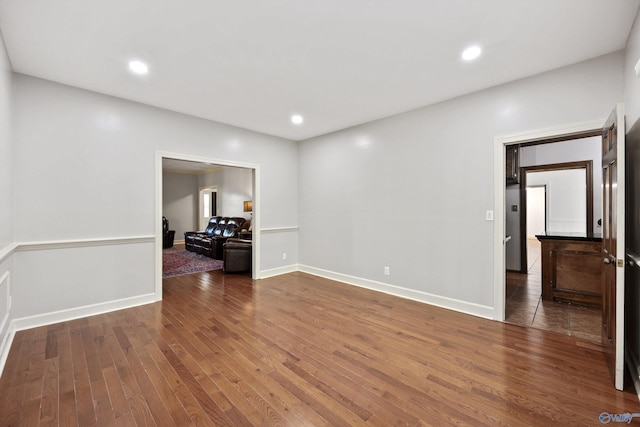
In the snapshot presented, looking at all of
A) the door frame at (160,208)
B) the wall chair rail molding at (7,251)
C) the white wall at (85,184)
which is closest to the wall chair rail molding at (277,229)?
the door frame at (160,208)

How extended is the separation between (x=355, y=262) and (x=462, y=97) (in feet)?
9.28

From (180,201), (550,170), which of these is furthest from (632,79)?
(180,201)

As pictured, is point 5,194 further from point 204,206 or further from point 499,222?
point 204,206

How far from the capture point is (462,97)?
3363mm

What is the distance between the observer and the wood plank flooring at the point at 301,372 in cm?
170

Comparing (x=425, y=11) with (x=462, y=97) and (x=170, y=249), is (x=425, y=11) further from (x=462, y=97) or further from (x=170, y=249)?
(x=170, y=249)

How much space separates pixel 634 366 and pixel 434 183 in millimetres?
2366

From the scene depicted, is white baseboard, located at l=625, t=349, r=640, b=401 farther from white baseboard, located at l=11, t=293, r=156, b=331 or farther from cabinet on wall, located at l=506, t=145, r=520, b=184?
white baseboard, located at l=11, t=293, r=156, b=331

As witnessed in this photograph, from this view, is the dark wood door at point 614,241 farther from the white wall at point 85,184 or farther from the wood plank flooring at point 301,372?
the white wall at point 85,184

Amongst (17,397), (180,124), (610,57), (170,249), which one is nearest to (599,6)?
(610,57)

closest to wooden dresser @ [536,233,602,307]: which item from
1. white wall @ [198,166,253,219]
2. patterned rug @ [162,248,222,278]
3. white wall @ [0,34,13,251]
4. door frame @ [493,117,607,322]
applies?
door frame @ [493,117,607,322]

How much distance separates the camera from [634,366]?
2.00 metres

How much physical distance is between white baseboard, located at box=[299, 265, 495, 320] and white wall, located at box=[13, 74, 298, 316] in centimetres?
285

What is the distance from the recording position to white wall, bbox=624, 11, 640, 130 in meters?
1.98
